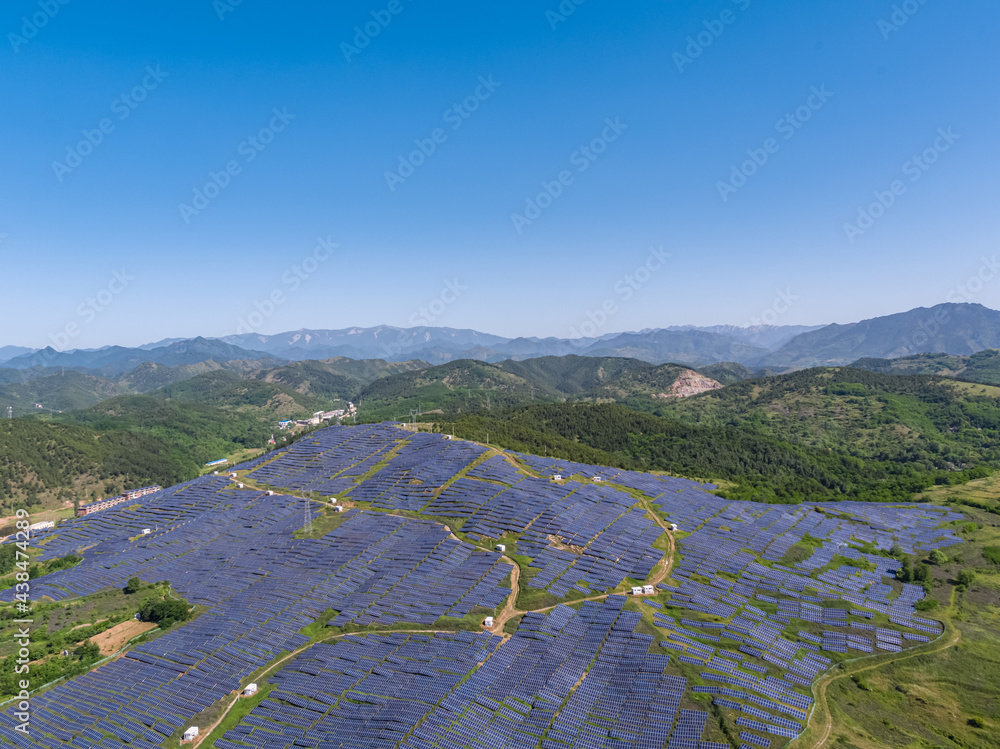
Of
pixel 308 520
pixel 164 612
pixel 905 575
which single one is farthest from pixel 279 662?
pixel 905 575

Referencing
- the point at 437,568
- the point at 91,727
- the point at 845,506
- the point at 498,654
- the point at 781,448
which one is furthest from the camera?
the point at 781,448

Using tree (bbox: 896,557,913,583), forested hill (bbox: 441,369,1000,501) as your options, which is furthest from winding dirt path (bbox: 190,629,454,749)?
forested hill (bbox: 441,369,1000,501)

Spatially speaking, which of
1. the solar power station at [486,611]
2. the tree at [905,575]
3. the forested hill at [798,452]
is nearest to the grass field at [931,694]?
the solar power station at [486,611]

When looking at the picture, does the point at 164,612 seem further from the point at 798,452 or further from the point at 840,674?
the point at 798,452

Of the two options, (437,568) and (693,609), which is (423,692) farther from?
(693,609)

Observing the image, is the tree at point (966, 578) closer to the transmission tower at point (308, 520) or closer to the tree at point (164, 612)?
the transmission tower at point (308, 520)

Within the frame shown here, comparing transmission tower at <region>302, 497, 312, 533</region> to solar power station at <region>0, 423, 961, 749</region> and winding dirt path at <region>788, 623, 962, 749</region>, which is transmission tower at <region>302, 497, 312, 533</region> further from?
winding dirt path at <region>788, 623, 962, 749</region>

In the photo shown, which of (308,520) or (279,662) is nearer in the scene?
(279,662)

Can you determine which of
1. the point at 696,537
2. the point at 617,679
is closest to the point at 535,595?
the point at 617,679
